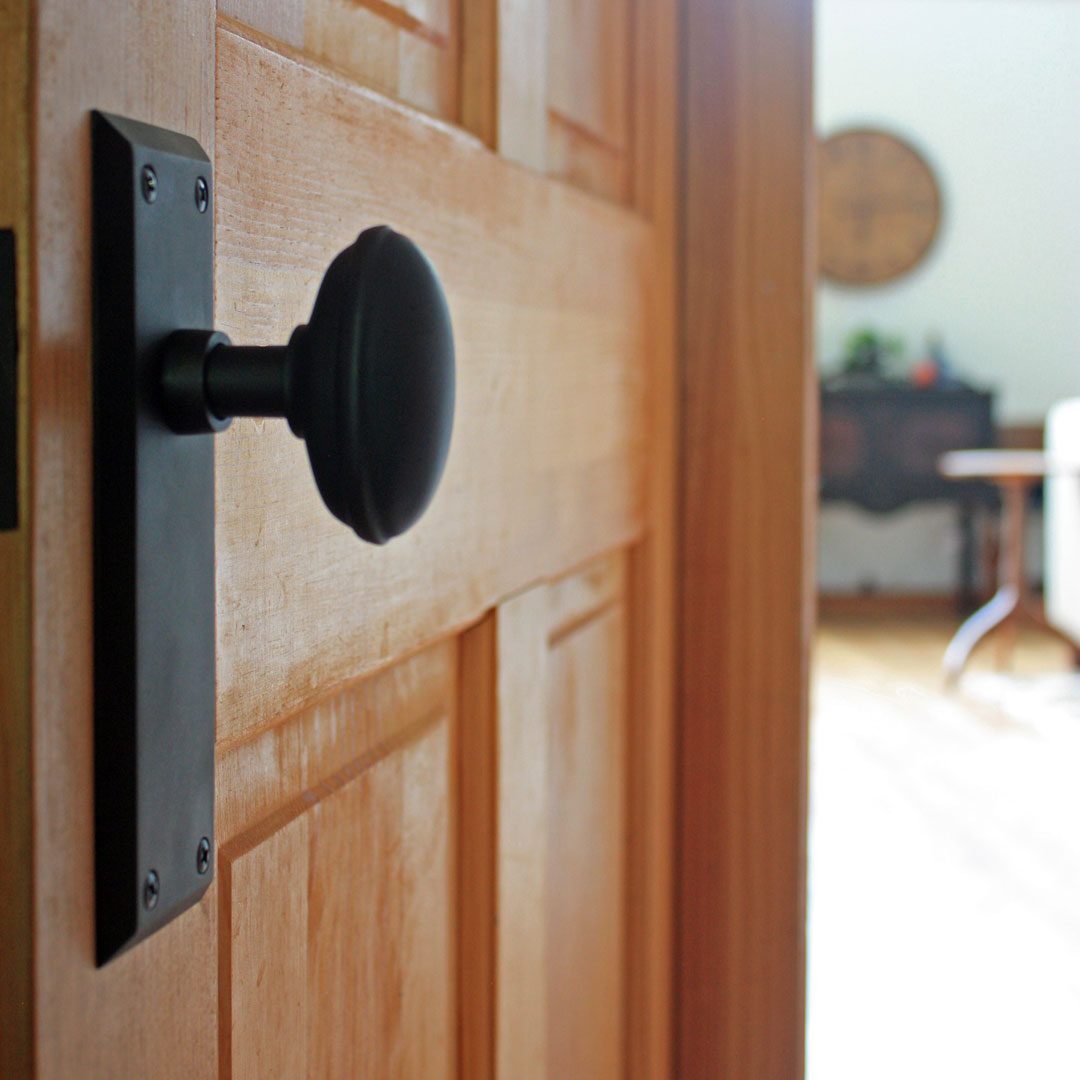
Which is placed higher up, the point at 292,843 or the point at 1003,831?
the point at 292,843

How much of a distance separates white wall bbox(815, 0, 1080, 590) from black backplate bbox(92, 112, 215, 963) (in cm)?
516

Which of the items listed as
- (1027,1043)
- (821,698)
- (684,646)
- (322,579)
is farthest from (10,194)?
(821,698)

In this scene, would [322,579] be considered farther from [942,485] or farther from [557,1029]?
[942,485]

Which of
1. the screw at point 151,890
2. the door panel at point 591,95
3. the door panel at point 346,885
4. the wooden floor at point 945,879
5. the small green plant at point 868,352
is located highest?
the small green plant at point 868,352

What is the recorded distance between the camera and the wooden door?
0.22 m

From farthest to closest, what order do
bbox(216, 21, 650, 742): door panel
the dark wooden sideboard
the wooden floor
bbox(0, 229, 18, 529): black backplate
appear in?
1. the dark wooden sideboard
2. the wooden floor
3. bbox(216, 21, 650, 742): door panel
4. bbox(0, 229, 18, 529): black backplate

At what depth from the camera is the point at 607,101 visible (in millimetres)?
704

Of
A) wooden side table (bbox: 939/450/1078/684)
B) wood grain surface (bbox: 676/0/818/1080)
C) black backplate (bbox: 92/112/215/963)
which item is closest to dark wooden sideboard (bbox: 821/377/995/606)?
wooden side table (bbox: 939/450/1078/684)

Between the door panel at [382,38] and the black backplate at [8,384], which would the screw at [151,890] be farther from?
the door panel at [382,38]

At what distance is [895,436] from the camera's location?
4.91m

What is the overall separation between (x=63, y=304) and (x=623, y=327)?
0.53 meters

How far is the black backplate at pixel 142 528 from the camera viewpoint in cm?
23

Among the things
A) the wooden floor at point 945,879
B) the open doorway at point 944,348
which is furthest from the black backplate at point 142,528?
the open doorway at point 944,348

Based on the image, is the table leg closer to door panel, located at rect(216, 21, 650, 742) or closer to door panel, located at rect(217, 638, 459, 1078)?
door panel, located at rect(216, 21, 650, 742)
